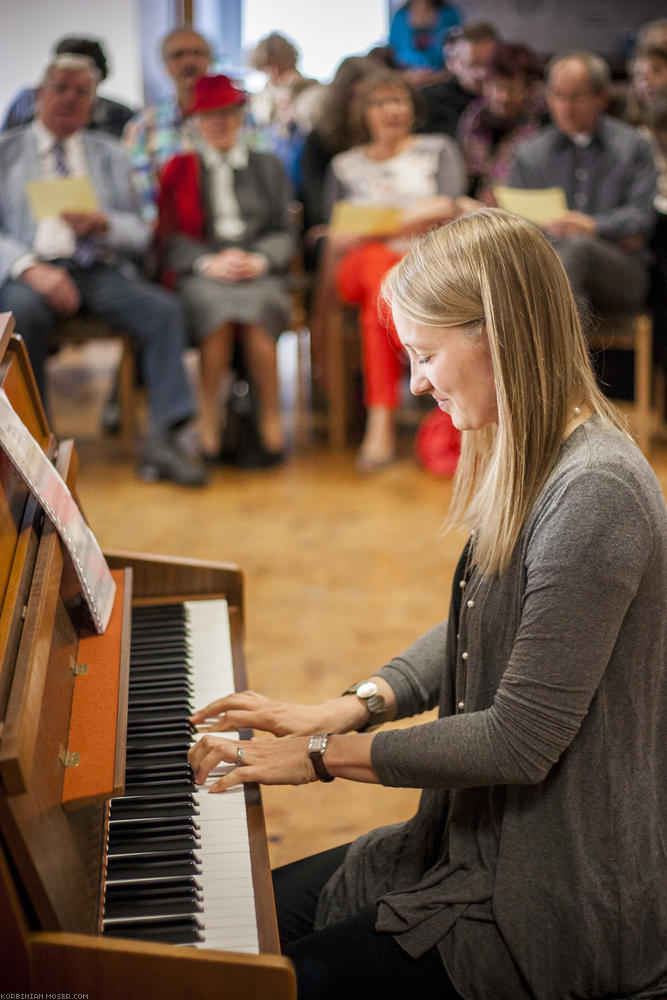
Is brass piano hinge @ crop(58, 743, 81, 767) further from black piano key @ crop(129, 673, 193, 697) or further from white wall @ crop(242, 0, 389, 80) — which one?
white wall @ crop(242, 0, 389, 80)

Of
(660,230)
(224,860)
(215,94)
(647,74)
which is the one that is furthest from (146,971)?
(647,74)

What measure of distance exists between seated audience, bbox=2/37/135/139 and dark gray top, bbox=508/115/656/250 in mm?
1897

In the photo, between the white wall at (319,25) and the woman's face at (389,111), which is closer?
the woman's face at (389,111)

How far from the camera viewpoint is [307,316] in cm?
504

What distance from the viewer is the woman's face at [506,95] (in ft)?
16.4

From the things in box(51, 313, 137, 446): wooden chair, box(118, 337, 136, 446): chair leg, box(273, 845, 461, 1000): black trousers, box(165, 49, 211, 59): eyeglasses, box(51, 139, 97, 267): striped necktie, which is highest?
box(165, 49, 211, 59): eyeglasses

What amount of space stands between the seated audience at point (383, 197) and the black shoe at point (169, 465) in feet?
2.23

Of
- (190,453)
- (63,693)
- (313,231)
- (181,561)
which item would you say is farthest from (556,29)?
(63,693)

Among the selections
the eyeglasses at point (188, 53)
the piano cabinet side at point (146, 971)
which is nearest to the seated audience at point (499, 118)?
the eyeglasses at point (188, 53)

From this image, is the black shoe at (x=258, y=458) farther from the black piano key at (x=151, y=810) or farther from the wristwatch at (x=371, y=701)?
the black piano key at (x=151, y=810)

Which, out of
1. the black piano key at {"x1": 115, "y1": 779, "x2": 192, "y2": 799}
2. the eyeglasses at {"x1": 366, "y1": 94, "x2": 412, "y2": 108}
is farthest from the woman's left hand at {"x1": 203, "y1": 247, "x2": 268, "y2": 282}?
the black piano key at {"x1": 115, "y1": 779, "x2": 192, "y2": 799}

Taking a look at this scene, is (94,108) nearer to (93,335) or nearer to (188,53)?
(188,53)

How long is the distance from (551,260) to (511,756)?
53 centimetres

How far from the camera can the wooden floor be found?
2295mm
